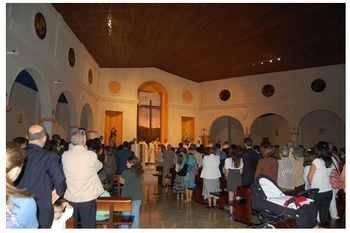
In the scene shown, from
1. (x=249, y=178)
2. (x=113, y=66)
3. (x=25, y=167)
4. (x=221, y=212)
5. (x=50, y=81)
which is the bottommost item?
(x=221, y=212)

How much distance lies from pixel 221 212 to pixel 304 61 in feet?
34.0

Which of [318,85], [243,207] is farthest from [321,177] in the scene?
[318,85]

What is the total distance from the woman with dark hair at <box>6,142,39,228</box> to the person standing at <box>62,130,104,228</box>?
1.55 metres

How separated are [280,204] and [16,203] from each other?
3.36 m

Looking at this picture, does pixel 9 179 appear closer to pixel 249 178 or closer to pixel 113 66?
pixel 249 178

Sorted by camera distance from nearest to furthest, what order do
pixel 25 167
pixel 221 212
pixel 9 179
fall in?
1. pixel 9 179
2. pixel 25 167
3. pixel 221 212

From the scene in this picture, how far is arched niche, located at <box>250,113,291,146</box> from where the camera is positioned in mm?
18422

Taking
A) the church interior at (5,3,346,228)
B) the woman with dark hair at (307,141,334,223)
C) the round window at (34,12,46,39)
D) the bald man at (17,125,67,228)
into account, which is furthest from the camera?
the church interior at (5,3,346,228)

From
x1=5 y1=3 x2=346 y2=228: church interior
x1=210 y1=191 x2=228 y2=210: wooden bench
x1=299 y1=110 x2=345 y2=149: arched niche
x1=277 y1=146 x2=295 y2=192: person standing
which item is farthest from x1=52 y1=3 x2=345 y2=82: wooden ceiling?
x1=210 y1=191 x2=228 y2=210: wooden bench

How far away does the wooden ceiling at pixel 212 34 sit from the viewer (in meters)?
8.56

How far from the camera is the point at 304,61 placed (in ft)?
45.6

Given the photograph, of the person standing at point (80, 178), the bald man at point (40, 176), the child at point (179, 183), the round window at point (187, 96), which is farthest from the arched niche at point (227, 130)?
the bald man at point (40, 176)

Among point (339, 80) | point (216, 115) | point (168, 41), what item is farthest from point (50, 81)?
point (339, 80)

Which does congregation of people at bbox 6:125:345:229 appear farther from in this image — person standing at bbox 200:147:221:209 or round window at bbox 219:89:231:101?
round window at bbox 219:89:231:101
